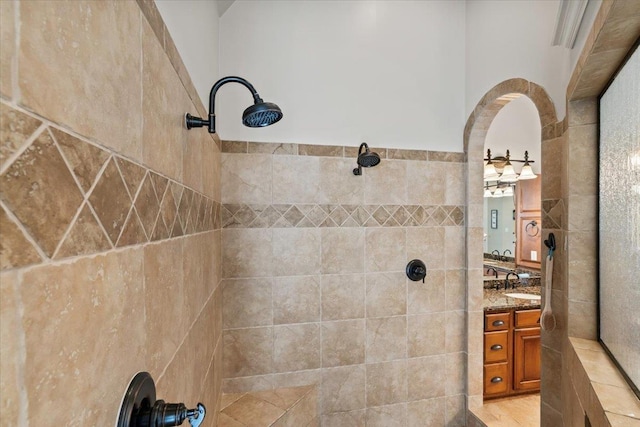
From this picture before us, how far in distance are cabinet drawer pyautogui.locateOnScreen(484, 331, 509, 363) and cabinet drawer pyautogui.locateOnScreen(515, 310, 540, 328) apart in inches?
5.9

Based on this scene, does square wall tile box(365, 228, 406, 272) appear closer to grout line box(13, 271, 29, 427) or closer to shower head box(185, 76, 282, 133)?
shower head box(185, 76, 282, 133)

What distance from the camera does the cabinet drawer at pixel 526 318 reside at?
2562 millimetres

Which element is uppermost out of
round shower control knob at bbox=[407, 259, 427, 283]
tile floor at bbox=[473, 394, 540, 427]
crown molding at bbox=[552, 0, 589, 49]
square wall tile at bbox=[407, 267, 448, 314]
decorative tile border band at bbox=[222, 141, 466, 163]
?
crown molding at bbox=[552, 0, 589, 49]

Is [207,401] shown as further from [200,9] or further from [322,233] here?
[200,9]

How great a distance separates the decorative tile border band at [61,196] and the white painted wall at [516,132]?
338 cm

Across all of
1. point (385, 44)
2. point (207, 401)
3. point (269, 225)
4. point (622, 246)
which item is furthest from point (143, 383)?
point (385, 44)

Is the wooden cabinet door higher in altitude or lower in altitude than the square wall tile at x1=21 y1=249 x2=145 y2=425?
lower

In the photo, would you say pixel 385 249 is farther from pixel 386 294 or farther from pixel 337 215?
pixel 337 215

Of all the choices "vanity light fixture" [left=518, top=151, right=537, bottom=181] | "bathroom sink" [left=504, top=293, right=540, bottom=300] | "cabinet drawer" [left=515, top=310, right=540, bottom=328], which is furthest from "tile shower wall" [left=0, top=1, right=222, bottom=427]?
"vanity light fixture" [left=518, top=151, right=537, bottom=181]

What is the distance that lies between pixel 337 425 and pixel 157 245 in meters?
1.90

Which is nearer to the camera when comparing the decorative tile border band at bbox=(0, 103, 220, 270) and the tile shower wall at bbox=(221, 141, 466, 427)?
the decorative tile border band at bbox=(0, 103, 220, 270)

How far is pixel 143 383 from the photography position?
1.74ft

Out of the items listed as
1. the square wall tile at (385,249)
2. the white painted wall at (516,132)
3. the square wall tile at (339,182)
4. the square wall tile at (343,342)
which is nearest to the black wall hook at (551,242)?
the square wall tile at (385,249)

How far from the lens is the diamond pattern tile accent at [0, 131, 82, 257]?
0.27 meters
